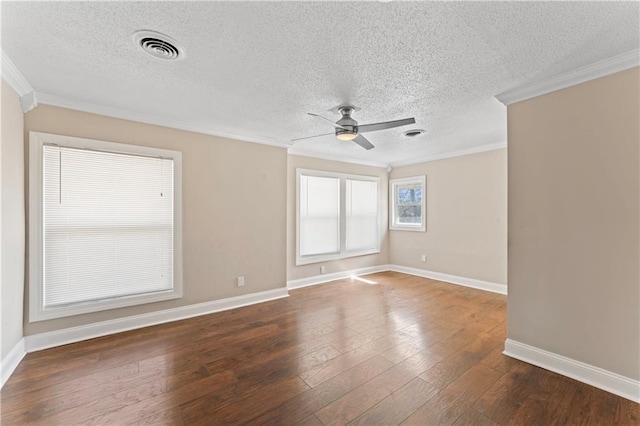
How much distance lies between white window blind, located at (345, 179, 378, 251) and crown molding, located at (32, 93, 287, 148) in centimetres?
231

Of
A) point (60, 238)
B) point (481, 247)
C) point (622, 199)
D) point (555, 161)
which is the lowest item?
point (481, 247)

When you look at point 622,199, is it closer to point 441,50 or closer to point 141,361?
point 441,50

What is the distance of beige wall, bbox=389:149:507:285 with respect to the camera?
4645mm

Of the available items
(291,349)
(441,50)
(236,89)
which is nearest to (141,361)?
(291,349)

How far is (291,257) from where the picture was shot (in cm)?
498

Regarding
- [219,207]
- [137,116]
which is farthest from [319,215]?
[137,116]

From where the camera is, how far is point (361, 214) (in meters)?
6.04

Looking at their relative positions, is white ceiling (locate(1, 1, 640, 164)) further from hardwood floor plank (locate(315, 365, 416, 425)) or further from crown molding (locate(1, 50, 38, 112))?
hardwood floor plank (locate(315, 365, 416, 425))

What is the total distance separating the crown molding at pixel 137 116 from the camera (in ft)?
9.14

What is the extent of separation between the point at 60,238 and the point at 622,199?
4932mm

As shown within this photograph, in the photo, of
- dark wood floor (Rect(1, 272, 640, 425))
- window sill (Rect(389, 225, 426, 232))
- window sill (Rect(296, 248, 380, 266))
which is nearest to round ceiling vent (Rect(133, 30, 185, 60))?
dark wood floor (Rect(1, 272, 640, 425))

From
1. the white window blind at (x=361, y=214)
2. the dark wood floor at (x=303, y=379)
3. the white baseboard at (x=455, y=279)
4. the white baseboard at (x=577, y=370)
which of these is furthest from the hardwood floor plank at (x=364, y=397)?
the white window blind at (x=361, y=214)

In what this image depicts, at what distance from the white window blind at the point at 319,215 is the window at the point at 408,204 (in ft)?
5.06

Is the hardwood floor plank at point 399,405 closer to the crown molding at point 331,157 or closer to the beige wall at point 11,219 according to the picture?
the beige wall at point 11,219
